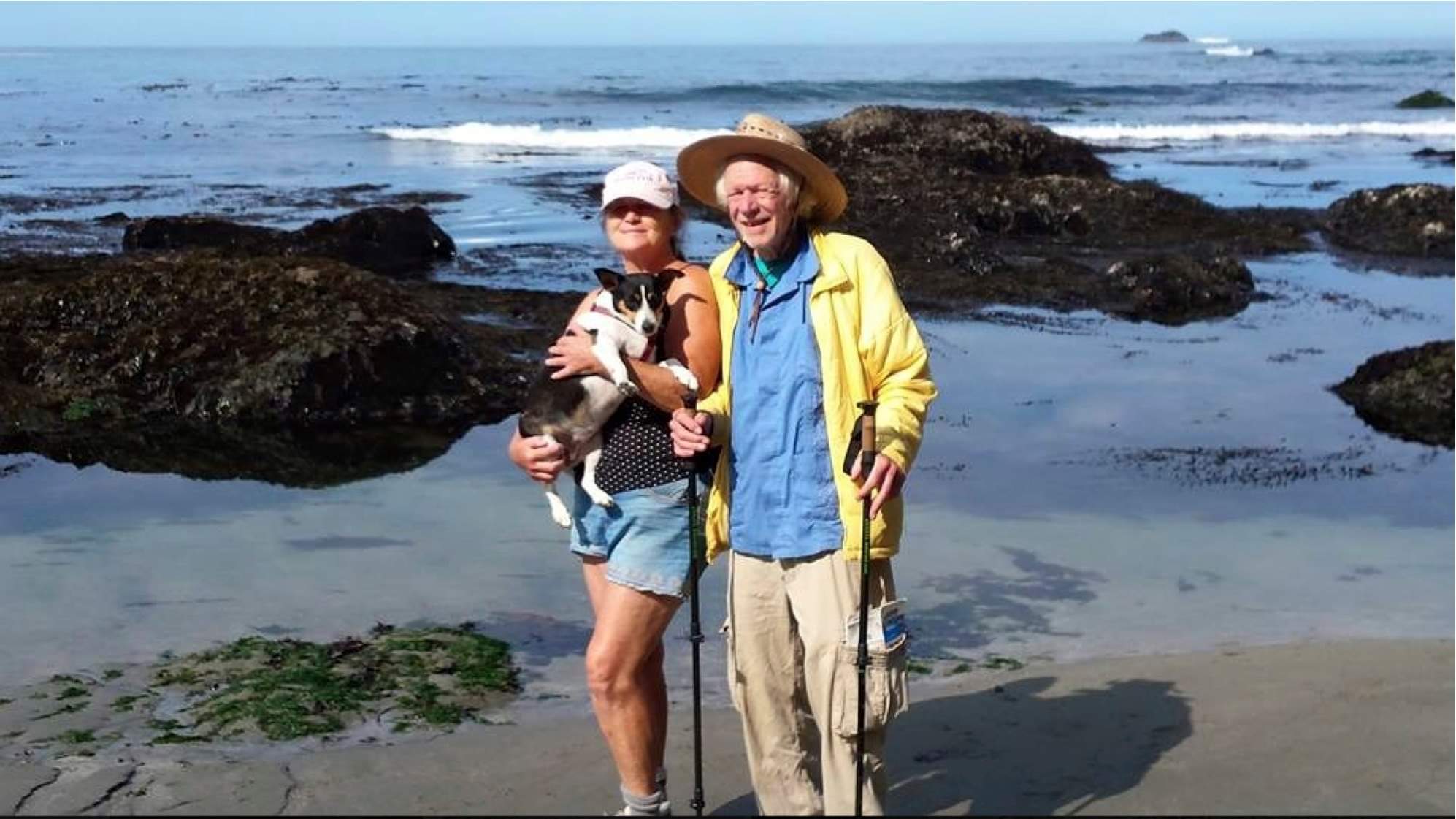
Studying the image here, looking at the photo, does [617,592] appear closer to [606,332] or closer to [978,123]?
[606,332]

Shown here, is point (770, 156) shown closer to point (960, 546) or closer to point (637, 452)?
point (637, 452)

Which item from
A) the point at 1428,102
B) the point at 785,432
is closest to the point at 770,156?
the point at 785,432

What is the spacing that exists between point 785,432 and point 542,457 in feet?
2.75

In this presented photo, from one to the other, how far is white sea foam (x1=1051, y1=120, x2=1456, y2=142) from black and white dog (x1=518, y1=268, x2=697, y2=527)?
39.5 meters

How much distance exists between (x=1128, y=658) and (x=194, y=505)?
5.25m

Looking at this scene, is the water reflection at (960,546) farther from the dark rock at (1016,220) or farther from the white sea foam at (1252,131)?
the white sea foam at (1252,131)

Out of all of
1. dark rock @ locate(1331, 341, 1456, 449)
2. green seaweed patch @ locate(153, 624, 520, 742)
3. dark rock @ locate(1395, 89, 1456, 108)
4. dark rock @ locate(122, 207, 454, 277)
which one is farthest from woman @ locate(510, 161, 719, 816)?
dark rock @ locate(1395, 89, 1456, 108)

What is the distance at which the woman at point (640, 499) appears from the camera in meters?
4.95

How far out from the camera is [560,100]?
2468 inches

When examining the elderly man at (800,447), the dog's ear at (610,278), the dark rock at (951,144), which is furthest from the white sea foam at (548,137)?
the elderly man at (800,447)

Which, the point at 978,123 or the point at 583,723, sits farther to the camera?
the point at 978,123

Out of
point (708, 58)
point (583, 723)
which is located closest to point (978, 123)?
point (583, 723)

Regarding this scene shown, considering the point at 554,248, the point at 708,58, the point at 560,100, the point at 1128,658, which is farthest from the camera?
the point at 708,58

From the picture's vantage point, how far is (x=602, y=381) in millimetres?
5047
